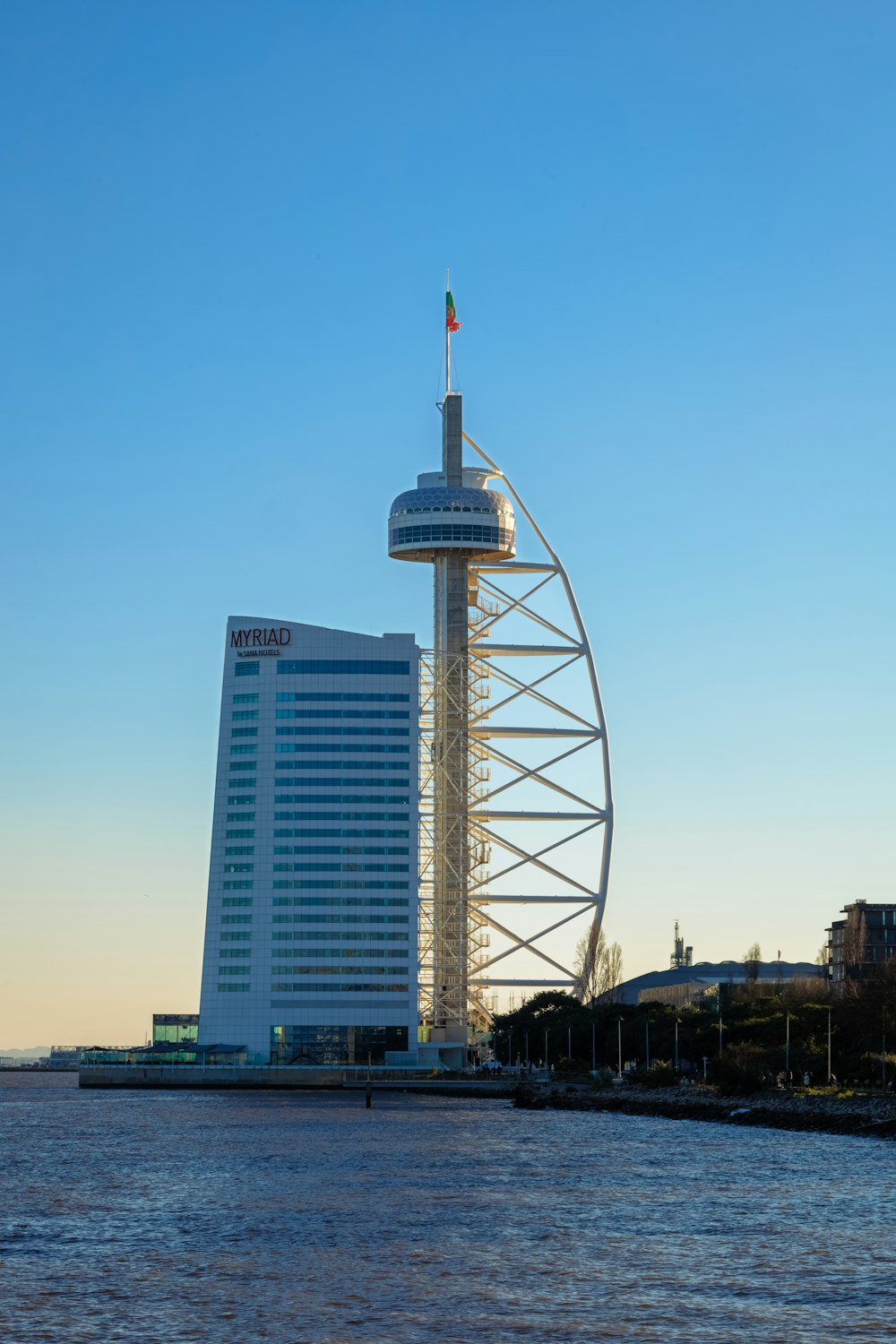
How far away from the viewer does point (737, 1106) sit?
122312 millimetres

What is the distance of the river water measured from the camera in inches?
1725

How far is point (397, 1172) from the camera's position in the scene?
3187 inches

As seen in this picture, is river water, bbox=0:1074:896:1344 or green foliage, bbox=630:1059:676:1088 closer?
river water, bbox=0:1074:896:1344

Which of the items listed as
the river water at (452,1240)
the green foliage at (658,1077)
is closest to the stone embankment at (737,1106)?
the green foliage at (658,1077)

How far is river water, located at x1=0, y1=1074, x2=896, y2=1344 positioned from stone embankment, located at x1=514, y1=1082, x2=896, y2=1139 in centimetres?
341

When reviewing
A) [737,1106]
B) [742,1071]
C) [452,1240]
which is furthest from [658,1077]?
[452,1240]

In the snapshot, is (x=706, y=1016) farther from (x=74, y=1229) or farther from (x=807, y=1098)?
(x=74, y=1229)

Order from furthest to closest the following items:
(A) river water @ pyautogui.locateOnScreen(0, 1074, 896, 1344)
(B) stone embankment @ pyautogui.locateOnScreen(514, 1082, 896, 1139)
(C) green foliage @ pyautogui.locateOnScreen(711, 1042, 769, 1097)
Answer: (C) green foliage @ pyautogui.locateOnScreen(711, 1042, 769, 1097) < (B) stone embankment @ pyautogui.locateOnScreen(514, 1082, 896, 1139) < (A) river water @ pyautogui.locateOnScreen(0, 1074, 896, 1344)

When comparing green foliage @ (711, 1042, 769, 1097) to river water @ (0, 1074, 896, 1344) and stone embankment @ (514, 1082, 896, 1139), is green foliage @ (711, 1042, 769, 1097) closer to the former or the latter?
stone embankment @ (514, 1082, 896, 1139)

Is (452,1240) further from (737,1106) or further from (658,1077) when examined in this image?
(658,1077)

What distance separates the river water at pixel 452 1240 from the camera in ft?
144

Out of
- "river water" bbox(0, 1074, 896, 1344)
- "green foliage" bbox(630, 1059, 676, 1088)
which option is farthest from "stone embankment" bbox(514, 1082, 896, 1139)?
"river water" bbox(0, 1074, 896, 1344)

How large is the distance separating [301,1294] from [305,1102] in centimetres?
11941

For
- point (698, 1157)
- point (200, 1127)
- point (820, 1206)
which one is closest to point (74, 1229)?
point (820, 1206)
